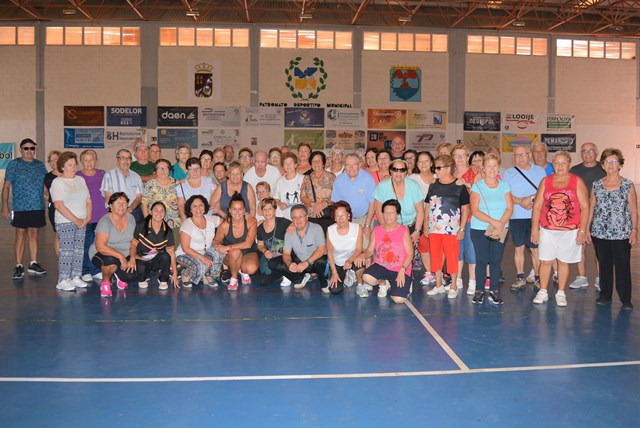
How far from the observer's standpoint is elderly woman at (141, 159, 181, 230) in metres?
8.03

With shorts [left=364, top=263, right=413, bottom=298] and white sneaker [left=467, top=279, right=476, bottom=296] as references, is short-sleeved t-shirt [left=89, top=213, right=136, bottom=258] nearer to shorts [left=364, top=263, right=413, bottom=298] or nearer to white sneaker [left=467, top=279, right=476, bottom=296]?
shorts [left=364, top=263, right=413, bottom=298]

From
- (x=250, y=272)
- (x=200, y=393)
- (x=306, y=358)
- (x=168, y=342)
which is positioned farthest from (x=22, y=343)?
(x=250, y=272)

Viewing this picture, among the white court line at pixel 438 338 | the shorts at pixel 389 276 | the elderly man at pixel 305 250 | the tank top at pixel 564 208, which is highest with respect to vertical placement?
the tank top at pixel 564 208

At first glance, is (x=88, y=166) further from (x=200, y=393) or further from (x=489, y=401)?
(x=489, y=401)

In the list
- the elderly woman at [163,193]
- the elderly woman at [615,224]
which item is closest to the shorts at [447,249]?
the elderly woman at [615,224]

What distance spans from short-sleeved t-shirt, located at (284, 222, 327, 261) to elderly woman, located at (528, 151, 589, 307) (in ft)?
8.61

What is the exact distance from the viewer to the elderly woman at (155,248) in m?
7.56

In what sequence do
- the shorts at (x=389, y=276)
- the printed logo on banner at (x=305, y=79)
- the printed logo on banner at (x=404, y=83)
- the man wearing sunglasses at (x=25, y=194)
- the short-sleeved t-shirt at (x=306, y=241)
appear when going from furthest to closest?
the printed logo on banner at (x=404, y=83), the printed logo on banner at (x=305, y=79), the man wearing sunglasses at (x=25, y=194), the short-sleeved t-shirt at (x=306, y=241), the shorts at (x=389, y=276)

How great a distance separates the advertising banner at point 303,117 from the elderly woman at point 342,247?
613 inches

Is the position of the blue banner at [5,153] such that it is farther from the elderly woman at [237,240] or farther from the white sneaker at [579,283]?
the white sneaker at [579,283]

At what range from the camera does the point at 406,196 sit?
7449mm

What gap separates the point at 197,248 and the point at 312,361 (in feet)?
11.1

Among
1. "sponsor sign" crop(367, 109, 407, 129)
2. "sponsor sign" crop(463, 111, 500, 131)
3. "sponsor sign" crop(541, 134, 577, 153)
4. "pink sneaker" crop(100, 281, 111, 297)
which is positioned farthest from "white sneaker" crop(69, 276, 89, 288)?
"sponsor sign" crop(541, 134, 577, 153)

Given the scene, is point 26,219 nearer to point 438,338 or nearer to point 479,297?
point 438,338
